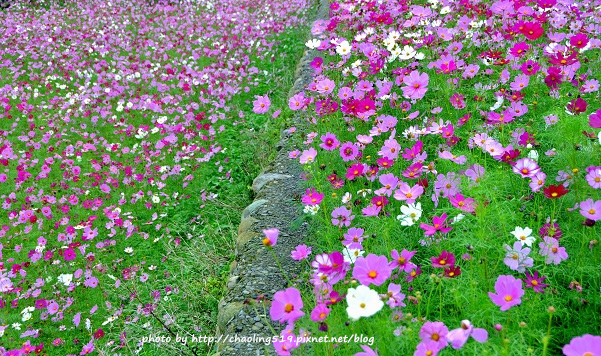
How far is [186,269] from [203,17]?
673cm

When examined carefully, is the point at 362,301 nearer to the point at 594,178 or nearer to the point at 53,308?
the point at 594,178

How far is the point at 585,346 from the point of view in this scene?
1.08 meters

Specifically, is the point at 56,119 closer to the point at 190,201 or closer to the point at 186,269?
the point at 190,201

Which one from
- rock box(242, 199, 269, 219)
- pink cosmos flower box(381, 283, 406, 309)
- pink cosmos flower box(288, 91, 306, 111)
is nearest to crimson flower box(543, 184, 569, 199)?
pink cosmos flower box(381, 283, 406, 309)

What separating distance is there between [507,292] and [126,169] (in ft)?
13.2

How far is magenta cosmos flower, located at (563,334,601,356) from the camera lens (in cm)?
106

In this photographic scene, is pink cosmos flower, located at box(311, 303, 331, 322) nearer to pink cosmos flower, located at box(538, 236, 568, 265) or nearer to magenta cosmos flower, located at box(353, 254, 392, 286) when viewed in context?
magenta cosmos flower, located at box(353, 254, 392, 286)

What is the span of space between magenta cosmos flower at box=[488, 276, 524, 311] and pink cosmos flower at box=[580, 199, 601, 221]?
0.46 metres

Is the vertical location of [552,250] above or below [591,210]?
below

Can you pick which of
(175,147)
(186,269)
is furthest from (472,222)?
(175,147)

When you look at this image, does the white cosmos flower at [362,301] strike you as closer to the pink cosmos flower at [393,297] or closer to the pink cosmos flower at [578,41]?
the pink cosmos flower at [393,297]

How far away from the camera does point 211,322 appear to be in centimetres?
294

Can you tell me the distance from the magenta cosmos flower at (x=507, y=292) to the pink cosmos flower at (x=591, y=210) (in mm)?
461

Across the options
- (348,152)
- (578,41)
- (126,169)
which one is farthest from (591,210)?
(126,169)
